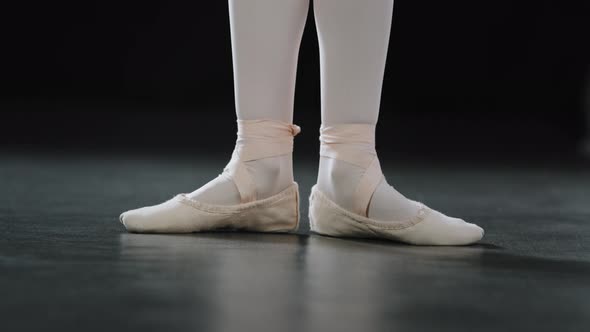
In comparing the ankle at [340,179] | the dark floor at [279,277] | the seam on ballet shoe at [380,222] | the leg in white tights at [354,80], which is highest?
the leg in white tights at [354,80]

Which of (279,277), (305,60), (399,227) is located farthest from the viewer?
(305,60)

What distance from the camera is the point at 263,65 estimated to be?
1638 millimetres

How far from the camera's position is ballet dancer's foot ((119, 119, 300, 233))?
1.63 meters

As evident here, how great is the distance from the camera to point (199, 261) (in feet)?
4.40

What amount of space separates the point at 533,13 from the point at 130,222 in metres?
5.27

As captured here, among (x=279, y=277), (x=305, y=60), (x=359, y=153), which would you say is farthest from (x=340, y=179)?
(x=305, y=60)

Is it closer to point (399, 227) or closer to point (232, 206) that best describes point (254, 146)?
point (232, 206)

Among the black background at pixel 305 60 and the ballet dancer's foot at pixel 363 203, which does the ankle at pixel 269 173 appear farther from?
the black background at pixel 305 60

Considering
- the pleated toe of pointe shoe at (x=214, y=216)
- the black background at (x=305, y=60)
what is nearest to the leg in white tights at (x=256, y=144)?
the pleated toe of pointe shoe at (x=214, y=216)

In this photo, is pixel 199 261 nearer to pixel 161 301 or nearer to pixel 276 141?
pixel 161 301

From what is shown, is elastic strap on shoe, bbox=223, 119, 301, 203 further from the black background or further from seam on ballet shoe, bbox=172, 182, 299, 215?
the black background

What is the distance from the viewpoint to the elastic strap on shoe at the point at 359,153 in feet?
5.37

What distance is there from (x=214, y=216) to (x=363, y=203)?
244 millimetres

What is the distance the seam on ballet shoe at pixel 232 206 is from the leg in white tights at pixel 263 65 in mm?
10
